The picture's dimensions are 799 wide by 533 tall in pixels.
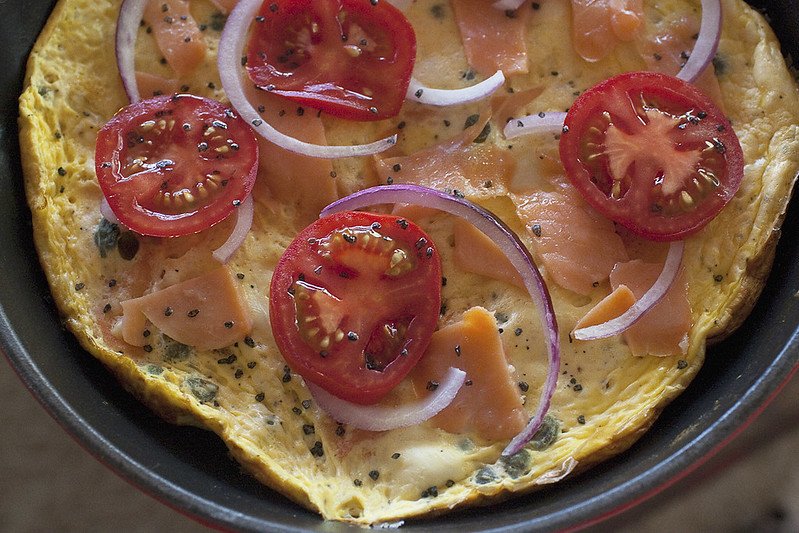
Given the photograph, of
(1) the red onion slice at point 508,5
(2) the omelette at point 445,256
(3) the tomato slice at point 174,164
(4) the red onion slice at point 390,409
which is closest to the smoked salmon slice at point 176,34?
(2) the omelette at point 445,256

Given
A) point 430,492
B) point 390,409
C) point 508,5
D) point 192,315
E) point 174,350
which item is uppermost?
point 508,5

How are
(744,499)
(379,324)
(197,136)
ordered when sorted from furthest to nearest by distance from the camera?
(744,499) → (197,136) → (379,324)

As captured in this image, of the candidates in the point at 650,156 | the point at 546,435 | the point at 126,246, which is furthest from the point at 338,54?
the point at 546,435

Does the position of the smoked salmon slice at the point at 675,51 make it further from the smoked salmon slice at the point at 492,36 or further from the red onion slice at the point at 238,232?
the red onion slice at the point at 238,232

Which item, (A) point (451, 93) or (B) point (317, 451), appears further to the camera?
(A) point (451, 93)

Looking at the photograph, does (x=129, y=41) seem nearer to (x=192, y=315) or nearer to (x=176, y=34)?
(x=176, y=34)

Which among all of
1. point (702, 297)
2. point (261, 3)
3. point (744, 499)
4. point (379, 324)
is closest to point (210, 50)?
point (261, 3)

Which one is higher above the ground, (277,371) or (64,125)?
(64,125)

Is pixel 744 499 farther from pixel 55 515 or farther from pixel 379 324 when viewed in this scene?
pixel 55 515
